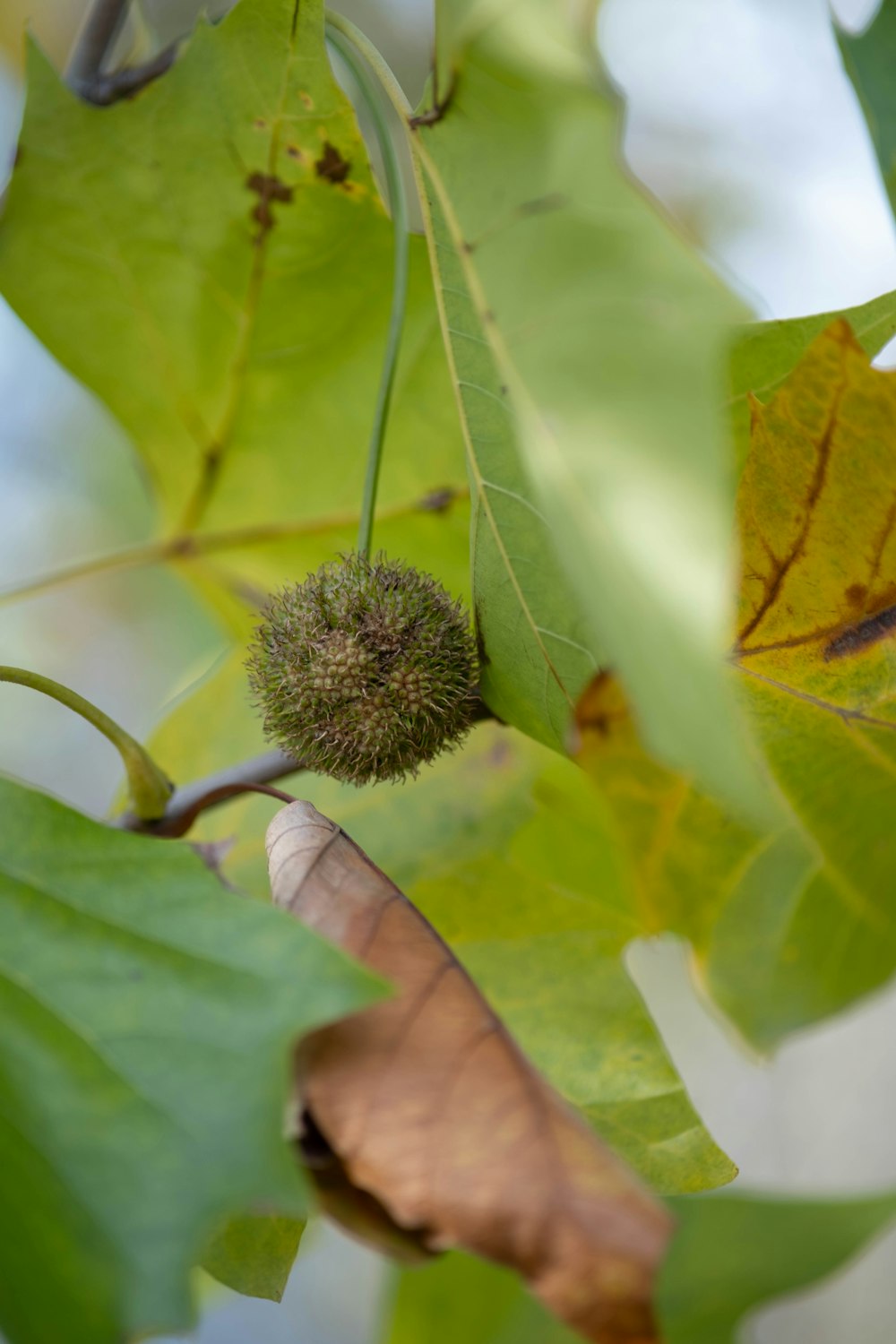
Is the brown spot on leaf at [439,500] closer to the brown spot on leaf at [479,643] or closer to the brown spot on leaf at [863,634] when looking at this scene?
the brown spot on leaf at [479,643]

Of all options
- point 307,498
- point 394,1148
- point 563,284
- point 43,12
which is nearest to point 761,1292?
point 394,1148

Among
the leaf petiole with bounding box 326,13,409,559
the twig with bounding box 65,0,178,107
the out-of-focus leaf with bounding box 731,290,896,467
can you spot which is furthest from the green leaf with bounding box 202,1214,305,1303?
the twig with bounding box 65,0,178,107

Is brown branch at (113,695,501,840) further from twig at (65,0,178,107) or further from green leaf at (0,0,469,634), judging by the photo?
twig at (65,0,178,107)

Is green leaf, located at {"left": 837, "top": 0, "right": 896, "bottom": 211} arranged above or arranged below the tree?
above

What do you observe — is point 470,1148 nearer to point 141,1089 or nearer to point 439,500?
point 141,1089

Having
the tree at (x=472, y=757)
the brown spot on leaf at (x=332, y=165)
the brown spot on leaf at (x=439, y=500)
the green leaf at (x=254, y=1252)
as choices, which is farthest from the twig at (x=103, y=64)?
the green leaf at (x=254, y=1252)

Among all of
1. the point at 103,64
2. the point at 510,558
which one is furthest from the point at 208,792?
the point at 103,64
